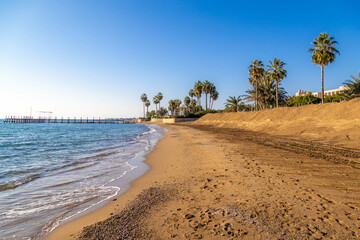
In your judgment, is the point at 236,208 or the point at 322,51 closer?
the point at 236,208

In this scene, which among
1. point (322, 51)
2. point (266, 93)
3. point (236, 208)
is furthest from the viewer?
point (266, 93)

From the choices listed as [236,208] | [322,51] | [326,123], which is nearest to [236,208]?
[236,208]

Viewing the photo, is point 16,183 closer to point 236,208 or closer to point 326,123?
point 236,208

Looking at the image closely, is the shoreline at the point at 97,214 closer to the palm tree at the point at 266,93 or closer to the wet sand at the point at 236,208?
the wet sand at the point at 236,208

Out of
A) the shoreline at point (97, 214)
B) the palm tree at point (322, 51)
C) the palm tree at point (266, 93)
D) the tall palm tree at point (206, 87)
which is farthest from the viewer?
the tall palm tree at point (206, 87)

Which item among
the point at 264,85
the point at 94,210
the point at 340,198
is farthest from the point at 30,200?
the point at 264,85

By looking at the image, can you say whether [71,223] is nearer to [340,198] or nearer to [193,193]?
[193,193]

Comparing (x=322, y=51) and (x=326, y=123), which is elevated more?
(x=322, y=51)

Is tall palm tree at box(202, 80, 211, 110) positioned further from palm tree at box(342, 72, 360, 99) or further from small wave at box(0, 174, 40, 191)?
small wave at box(0, 174, 40, 191)

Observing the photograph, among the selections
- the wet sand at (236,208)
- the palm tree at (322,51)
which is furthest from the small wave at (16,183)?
the palm tree at (322,51)

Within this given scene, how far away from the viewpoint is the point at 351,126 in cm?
1661

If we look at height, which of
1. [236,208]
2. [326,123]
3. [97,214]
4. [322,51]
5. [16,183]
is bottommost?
[16,183]

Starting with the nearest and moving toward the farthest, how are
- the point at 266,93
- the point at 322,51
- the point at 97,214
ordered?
the point at 97,214, the point at 322,51, the point at 266,93

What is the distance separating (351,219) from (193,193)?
11.6 ft
